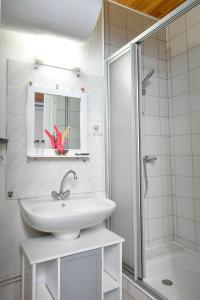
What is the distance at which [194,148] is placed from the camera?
198 cm

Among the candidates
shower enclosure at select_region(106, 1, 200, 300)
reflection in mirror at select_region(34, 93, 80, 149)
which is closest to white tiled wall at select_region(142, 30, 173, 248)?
shower enclosure at select_region(106, 1, 200, 300)

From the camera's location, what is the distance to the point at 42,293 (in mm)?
1243

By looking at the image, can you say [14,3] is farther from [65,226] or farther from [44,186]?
[65,226]

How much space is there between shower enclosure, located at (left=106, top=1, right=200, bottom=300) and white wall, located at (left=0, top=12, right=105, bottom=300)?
29 cm

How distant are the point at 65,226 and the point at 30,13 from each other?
1.29 meters

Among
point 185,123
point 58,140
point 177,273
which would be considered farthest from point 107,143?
point 177,273

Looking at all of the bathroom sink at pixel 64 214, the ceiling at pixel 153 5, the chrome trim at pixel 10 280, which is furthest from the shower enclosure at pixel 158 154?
the chrome trim at pixel 10 280

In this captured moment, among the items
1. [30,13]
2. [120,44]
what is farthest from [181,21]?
[30,13]

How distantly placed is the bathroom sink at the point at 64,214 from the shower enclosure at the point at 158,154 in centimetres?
29

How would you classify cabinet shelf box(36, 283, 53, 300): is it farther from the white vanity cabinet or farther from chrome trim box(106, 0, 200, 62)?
chrome trim box(106, 0, 200, 62)

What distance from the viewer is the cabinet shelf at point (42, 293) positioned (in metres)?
1.20

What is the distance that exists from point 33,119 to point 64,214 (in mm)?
719

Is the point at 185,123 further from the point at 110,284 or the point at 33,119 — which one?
the point at 110,284

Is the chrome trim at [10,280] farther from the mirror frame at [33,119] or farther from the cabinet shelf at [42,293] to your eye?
the mirror frame at [33,119]
